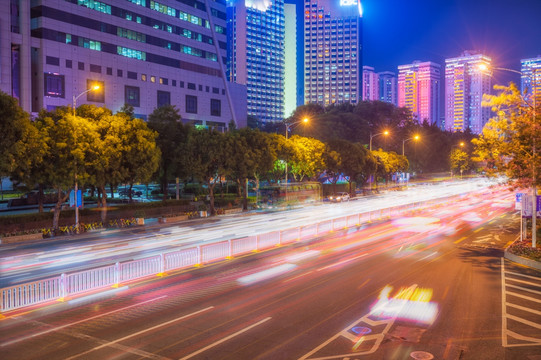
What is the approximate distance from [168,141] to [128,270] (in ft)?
96.3

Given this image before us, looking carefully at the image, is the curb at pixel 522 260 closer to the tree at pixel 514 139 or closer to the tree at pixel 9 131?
the tree at pixel 514 139

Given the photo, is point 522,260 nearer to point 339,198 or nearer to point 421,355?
point 421,355

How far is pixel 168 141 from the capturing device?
45500mm

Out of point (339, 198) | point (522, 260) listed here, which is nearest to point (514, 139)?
point (522, 260)

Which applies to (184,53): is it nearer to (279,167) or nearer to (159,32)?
(159,32)

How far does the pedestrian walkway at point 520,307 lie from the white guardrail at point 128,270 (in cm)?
1163

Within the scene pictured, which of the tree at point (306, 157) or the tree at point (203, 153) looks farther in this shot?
the tree at point (306, 157)

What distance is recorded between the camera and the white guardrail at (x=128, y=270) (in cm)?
1404

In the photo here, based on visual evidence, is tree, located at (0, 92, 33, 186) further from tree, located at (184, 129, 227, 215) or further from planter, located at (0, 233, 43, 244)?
tree, located at (184, 129, 227, 215)

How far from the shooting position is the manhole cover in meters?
10.1

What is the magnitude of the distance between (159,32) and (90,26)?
46.9 ft

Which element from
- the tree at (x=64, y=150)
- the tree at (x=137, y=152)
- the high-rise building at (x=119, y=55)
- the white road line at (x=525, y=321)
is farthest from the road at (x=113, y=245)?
the high-rise building at (x=119, y=55)

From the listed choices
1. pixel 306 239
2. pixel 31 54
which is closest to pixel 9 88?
pixel 31 54

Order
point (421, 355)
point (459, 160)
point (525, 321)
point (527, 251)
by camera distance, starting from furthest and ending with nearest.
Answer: point (459, 160) → point (527, 251) → point (525, 321) → point (421, 355)
